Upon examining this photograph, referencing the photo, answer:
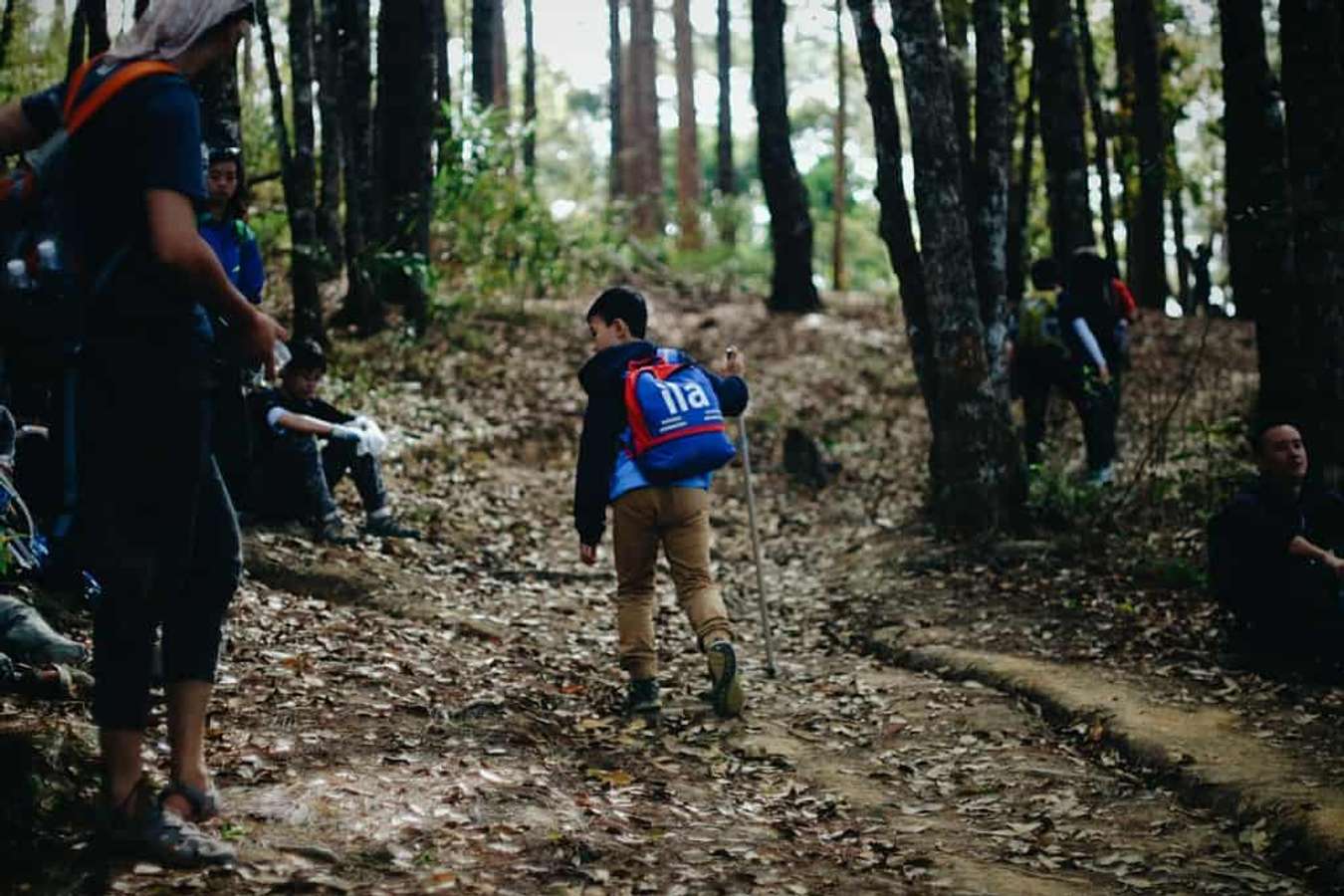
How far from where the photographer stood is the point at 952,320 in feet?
35.0

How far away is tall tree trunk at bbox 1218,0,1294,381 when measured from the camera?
→ 30.5ft

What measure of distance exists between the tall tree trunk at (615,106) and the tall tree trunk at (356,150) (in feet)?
52.6

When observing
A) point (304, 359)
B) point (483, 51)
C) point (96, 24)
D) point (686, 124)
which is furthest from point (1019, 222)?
point (686, 124)

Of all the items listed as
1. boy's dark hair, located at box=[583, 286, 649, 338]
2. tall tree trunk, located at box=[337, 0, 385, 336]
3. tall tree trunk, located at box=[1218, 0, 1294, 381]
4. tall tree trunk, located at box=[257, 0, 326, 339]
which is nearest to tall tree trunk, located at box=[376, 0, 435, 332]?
tall tree trunk, located at box=[337, 0, 385, 336]

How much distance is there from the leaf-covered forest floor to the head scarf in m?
2.18

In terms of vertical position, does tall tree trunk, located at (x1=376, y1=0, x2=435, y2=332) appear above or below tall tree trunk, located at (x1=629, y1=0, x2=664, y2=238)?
below

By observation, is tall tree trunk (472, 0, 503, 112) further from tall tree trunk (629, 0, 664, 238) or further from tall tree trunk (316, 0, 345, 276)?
tall tree trunk (629, 0, 664, 238)

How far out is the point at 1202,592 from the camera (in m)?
9.18

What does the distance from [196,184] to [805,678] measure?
5204 mm

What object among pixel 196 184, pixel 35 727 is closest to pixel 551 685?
pixel 35 727

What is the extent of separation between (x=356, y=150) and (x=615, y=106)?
17570mm

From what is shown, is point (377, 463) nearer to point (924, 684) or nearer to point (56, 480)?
point (924, 684)

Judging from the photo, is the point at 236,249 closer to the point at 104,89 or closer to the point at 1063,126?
the point at 104,89

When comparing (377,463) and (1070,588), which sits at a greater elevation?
(377,463)
